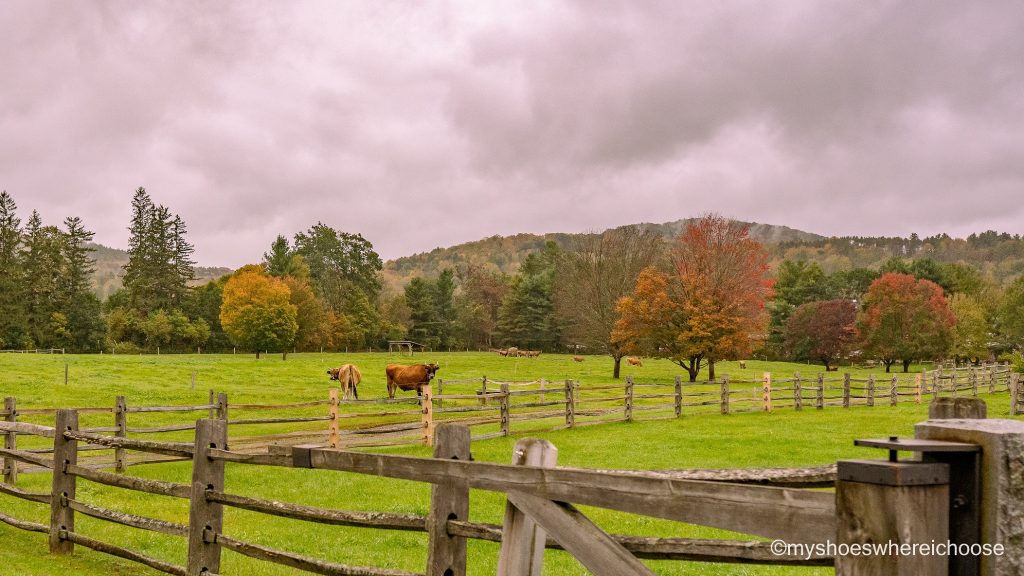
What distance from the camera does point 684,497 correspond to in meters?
2.96

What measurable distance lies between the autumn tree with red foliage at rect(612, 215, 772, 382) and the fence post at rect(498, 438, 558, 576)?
120 feet

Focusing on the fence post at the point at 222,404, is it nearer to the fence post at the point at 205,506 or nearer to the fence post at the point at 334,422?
the fence post at the point at 334,422

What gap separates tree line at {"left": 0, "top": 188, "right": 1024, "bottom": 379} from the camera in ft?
137

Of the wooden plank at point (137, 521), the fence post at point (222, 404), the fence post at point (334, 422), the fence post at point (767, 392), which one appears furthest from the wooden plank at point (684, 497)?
the fence post at point (767, 392)

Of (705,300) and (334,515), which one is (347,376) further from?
(334,515)

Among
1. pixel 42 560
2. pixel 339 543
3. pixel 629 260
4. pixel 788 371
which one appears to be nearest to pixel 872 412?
pixel 629 260

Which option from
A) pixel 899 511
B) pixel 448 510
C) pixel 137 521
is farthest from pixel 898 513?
pixel 137 521

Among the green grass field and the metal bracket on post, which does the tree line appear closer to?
the green grass field

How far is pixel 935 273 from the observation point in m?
88.1

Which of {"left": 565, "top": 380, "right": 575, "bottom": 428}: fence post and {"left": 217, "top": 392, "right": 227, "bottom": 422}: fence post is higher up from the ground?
{"left": 217, "top": 392, "right": 227, "bottom": 422}: fence post

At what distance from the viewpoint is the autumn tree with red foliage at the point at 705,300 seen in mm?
39719

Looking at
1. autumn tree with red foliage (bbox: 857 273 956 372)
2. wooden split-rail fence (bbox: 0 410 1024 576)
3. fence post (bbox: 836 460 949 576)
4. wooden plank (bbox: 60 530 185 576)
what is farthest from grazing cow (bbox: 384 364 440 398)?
autumn tree with red foliage (bbox: 857 273 956 372)

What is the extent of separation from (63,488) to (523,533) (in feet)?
23.1

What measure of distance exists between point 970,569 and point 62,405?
28.0 metres
